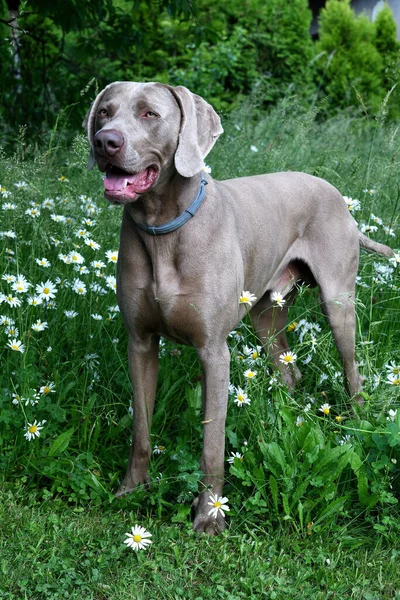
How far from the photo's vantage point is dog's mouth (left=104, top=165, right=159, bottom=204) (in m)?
2.63

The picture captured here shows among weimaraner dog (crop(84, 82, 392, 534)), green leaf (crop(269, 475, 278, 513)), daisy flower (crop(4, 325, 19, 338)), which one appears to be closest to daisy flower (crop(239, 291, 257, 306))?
weimaraner dog (crop(84, 82, 392, 534))

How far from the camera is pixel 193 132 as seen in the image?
280cm

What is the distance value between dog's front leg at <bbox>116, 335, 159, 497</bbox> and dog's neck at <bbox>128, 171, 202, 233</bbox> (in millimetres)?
507

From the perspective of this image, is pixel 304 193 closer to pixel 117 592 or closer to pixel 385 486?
pixel 385 486

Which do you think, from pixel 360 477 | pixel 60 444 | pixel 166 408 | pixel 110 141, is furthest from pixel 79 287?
pixel 360 477

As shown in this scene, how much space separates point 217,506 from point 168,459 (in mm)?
445

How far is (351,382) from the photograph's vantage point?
3688mm

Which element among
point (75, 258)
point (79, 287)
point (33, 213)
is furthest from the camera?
point (33, 213)

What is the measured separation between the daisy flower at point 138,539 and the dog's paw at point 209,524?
280mm

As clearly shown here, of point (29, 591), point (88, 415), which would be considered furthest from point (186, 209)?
point (29, 591)

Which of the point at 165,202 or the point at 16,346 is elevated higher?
the point at 165,202

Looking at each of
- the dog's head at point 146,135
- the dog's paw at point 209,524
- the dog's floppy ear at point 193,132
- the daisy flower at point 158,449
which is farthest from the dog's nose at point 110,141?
the dog's paw at point 209,524

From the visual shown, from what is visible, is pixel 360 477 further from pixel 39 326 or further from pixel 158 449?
pixel 39 326

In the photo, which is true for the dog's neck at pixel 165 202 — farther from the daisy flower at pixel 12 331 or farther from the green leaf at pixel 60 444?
the green leaf at pixel 60 444
